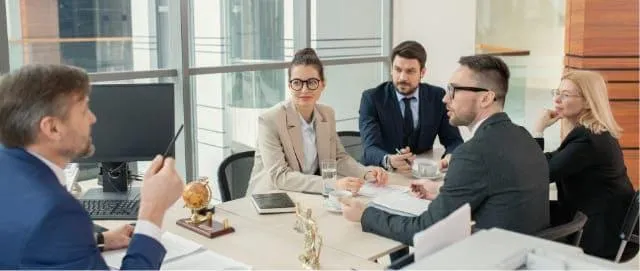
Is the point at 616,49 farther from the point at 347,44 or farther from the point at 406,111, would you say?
the point at 406,111

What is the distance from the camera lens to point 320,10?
510cm

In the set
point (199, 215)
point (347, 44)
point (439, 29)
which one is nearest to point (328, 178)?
point (199, 215)

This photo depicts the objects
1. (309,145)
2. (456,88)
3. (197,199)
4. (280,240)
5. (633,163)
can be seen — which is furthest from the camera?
(633,163)

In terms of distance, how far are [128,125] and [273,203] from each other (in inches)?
28.0

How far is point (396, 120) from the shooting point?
3676mm

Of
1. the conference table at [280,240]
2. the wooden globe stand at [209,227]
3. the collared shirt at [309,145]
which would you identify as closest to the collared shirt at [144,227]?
the conference table at [280,240]

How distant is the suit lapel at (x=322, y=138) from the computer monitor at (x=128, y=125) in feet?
2.41

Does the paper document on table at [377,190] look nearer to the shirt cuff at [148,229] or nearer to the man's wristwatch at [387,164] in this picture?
the man's wristwatch at [387,164]

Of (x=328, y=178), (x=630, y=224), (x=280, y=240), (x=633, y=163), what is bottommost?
(x=633, y=163)

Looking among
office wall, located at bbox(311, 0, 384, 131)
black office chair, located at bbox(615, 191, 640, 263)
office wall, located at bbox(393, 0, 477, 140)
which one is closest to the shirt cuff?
black office chair, located at bbox(615, 191, 640, 263)

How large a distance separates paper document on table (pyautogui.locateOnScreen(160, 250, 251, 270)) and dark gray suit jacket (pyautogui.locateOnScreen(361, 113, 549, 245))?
0.52 m

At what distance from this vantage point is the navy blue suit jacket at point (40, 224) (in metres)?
1.32

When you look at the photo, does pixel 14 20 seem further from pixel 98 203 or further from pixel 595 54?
pixel 595 54

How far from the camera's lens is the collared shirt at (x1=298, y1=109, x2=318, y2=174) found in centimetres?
302
